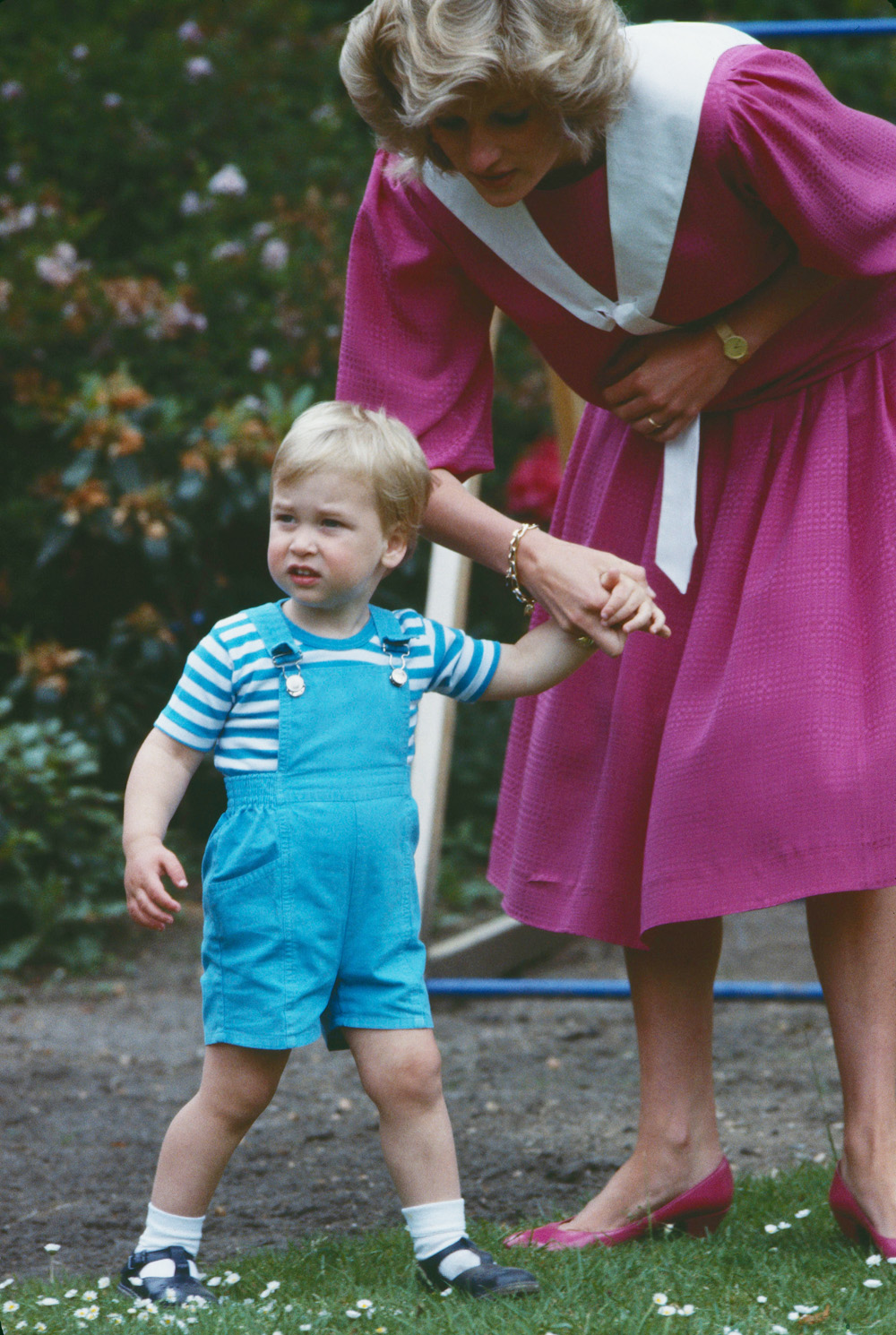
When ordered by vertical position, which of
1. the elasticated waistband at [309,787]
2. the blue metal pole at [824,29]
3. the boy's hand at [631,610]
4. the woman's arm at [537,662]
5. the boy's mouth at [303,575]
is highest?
the blue metal pole at [824,29]

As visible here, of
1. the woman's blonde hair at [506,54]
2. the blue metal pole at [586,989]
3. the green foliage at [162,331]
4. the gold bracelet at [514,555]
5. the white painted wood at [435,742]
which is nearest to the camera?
the woman's blonde hair at [506,54]

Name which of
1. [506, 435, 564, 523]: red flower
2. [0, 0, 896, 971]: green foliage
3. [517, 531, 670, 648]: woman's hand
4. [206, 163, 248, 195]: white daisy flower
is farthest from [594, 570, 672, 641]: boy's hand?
[206, 163, 248, 195]: white daisy flower

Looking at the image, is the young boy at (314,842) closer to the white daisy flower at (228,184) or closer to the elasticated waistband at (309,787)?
the elasticated waistband at (309,787)

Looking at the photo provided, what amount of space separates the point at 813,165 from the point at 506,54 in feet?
1.22

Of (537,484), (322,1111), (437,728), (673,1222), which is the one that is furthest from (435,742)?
(537,484)

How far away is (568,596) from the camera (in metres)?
1.88

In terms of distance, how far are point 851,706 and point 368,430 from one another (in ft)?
2.23

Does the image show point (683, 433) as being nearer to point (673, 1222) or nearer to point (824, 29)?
point (673, 1222)

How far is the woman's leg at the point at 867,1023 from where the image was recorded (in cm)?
200

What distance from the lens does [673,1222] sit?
2.19 metres

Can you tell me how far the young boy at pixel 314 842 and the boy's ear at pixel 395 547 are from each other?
0.05ft

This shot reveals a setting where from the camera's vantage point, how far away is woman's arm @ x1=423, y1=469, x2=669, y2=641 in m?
Answer: 1.85

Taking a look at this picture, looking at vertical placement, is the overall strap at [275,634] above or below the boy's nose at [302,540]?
below

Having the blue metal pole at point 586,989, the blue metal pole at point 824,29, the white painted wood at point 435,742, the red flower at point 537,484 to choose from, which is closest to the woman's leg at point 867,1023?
the blue metal pole at point 586,989
